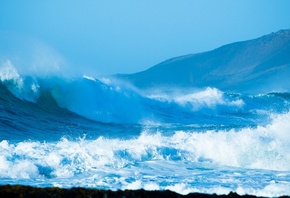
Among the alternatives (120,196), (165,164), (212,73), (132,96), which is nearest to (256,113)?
(132,96)

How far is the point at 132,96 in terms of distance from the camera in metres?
25.5

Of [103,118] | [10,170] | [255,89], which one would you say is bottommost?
[10,170]

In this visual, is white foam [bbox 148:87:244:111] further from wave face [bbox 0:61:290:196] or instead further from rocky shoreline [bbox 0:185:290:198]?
rocky shoreline [bbox 0:185:290:198]

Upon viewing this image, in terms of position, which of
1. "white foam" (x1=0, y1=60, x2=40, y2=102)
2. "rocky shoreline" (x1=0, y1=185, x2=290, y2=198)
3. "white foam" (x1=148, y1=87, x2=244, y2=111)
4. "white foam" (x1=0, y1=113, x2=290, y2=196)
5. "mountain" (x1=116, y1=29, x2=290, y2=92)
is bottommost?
"rocky shoreline" (x1=0, y1=185, x2=290, y2=198)

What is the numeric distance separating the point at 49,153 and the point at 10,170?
4.16 feet

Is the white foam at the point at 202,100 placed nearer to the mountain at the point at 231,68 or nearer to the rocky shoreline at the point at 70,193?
the rocky shoreline at the point at 70,193

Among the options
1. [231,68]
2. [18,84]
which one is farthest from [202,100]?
[231,68]

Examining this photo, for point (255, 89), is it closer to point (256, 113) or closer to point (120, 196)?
point (256, 113)

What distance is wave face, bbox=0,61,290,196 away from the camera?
8109 mm

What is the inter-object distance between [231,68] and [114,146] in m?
69.7

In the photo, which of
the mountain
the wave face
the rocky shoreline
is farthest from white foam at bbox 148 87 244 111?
the mountain

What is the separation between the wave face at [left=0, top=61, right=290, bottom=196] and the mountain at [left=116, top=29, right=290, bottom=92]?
4543 centimetres

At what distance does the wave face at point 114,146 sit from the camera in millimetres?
8109

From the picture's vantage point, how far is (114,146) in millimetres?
11070
